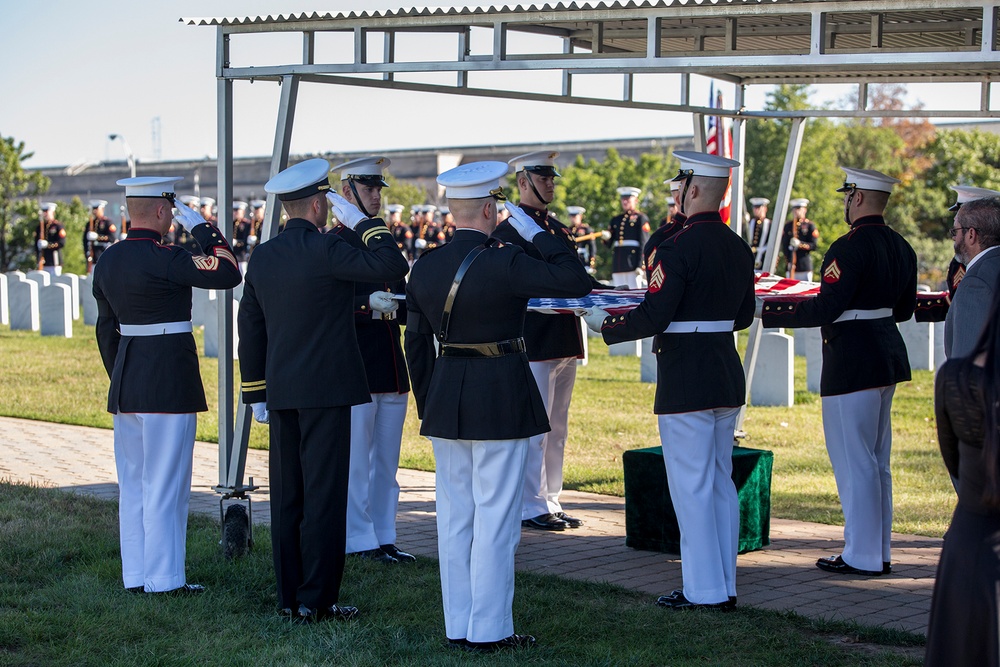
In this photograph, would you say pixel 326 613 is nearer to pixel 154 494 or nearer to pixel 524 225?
pixel 154 494

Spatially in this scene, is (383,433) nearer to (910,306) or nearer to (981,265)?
(910,306)

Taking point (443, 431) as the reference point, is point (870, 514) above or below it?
below

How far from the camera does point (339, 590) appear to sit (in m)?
6.32

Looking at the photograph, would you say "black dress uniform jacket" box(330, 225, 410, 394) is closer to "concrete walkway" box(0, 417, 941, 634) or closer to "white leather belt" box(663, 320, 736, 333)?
"concrete walkway" box(0, 417, 941, 634)

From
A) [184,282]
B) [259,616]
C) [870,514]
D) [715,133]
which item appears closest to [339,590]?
[259,616]

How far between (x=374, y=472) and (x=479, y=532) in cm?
222

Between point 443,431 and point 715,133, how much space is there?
5180mm

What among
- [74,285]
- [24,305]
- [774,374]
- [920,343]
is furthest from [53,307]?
[920,343]

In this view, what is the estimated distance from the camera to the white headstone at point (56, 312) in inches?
800

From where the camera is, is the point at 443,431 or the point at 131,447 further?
the point at 131,447

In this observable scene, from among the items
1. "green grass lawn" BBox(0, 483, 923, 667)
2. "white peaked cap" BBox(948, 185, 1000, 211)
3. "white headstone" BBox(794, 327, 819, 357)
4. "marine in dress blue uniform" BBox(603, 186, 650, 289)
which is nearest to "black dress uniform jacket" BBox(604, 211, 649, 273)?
"marine in dress blue uniform" BBox(603, 186, 650, 289)

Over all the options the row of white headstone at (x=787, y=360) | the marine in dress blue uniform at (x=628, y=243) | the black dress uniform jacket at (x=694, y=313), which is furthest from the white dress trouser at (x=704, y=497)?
the marine in dress blue uniform at (x=628, y=243)

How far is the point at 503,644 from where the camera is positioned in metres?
5.46

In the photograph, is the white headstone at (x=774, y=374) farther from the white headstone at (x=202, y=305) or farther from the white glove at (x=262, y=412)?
the white headstone at (x=202, y=305)
